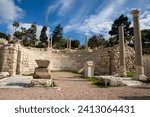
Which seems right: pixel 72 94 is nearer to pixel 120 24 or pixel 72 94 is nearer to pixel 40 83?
pixel 40 83

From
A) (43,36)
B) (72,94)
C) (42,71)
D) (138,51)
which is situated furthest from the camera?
(43,36)

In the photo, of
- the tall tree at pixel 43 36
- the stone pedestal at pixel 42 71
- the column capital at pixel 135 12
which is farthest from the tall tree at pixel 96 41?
the stone pedestal at pixel 42 71

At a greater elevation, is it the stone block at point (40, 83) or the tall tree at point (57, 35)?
the tall tree at point (57, 35)

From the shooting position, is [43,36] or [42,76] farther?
[43,36]

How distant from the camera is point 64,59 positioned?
30344 mm

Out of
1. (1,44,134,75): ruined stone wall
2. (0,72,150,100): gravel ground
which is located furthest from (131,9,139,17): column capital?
(0,72,150,100): gravel ground

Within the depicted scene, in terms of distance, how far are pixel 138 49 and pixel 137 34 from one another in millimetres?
1335

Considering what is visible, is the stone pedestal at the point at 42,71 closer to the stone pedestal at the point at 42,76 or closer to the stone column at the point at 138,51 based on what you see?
the stone pedestal at the point at 42,76

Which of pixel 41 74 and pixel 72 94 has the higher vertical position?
pixel 41 74

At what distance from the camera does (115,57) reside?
2277cm

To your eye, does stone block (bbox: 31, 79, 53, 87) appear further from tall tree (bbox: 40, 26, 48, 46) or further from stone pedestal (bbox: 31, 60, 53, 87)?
tall tree (bbox: 40, 26, 48, 46)

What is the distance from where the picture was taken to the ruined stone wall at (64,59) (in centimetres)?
1923

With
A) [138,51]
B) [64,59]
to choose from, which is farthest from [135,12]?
[64,59]

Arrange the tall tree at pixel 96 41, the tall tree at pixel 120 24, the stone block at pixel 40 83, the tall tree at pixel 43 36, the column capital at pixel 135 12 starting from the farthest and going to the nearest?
the tall tree at pixel 43 36, the tall tree at pixel 96 41, the tall tree at pixel 120 24, the column capital at pixel 135 12, the stone block at pixel 40 83
